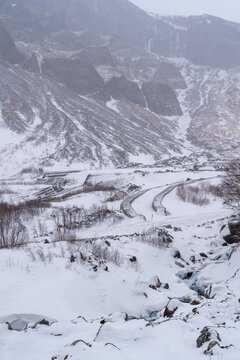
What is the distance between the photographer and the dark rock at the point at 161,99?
415 feet

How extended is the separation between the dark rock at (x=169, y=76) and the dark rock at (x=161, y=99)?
25102mm

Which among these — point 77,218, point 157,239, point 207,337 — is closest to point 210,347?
point 207,337

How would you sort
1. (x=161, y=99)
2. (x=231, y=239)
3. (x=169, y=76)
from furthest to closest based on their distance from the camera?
(x=169, y=76) → (x=161, y=99) → (x=231, y=239)

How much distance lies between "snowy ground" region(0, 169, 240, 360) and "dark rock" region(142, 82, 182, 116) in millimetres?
118976

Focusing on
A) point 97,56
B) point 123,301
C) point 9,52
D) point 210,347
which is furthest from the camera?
point 97,56

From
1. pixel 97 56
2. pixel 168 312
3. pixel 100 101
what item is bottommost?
pixel 168 312

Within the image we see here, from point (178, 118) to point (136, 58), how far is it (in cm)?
7039

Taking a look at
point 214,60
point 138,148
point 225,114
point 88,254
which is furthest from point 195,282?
point 214,60

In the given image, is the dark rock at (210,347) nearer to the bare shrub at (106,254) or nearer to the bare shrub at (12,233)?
the bare shrub at (106,254)

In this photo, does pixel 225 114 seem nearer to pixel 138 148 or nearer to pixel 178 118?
pixel 178 118

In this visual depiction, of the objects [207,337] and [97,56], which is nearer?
[207,337]

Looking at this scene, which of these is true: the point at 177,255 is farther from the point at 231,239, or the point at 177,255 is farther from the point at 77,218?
the point at 77,218

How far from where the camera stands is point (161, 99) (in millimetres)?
129000

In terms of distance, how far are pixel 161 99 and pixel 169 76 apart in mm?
43441
